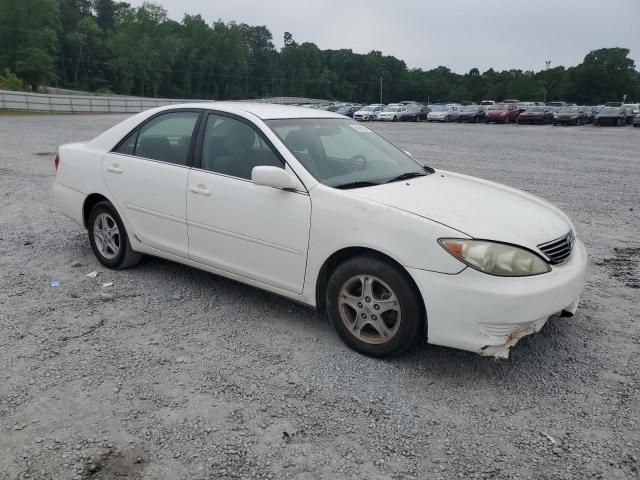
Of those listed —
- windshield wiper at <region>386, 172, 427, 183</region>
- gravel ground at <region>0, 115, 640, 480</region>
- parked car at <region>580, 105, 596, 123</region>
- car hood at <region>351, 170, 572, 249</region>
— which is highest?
parked car at <region>580, 105, 596, 123</region>

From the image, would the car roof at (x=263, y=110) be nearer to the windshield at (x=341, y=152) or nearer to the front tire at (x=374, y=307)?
the windshield at (x=341, y=152)

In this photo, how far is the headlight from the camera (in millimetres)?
3162

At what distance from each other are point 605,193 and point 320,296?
8132 mm

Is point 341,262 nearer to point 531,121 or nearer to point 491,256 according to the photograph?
point 491,256

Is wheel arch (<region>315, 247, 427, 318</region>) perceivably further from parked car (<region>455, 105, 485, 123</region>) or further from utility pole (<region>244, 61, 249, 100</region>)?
utility pole (<region>244, 61, 249, 100</region>)

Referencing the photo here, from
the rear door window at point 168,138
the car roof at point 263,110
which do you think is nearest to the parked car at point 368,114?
the car roof at point 263,110

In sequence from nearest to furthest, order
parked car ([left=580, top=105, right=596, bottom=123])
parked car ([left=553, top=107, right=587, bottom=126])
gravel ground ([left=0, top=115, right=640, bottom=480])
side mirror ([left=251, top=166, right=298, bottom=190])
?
gravel ground ([left=0, top=115, right=640, bottom=480]) < side mirror ([left=251, top=166, right=298, bottom=190]) < parked car ([left=553, top=107, right=587, bottom=126]) < parked car ([left=580, top=105, right=596, bottom=123])

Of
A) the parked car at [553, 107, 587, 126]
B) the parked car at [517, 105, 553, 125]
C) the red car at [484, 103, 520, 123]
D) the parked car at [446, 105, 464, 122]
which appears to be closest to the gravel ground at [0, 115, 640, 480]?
the parked car at [553, 107, 587, 126]

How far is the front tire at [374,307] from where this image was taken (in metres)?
3.33

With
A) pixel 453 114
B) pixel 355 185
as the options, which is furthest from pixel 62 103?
pixel 355 185

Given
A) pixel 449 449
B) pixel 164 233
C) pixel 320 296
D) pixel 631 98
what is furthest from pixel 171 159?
pixel 631 98

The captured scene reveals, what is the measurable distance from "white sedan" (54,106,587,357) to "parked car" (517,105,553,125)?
4102 cm

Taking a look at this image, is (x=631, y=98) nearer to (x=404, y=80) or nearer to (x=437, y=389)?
(x=404, y=80)

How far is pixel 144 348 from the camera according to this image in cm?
370
